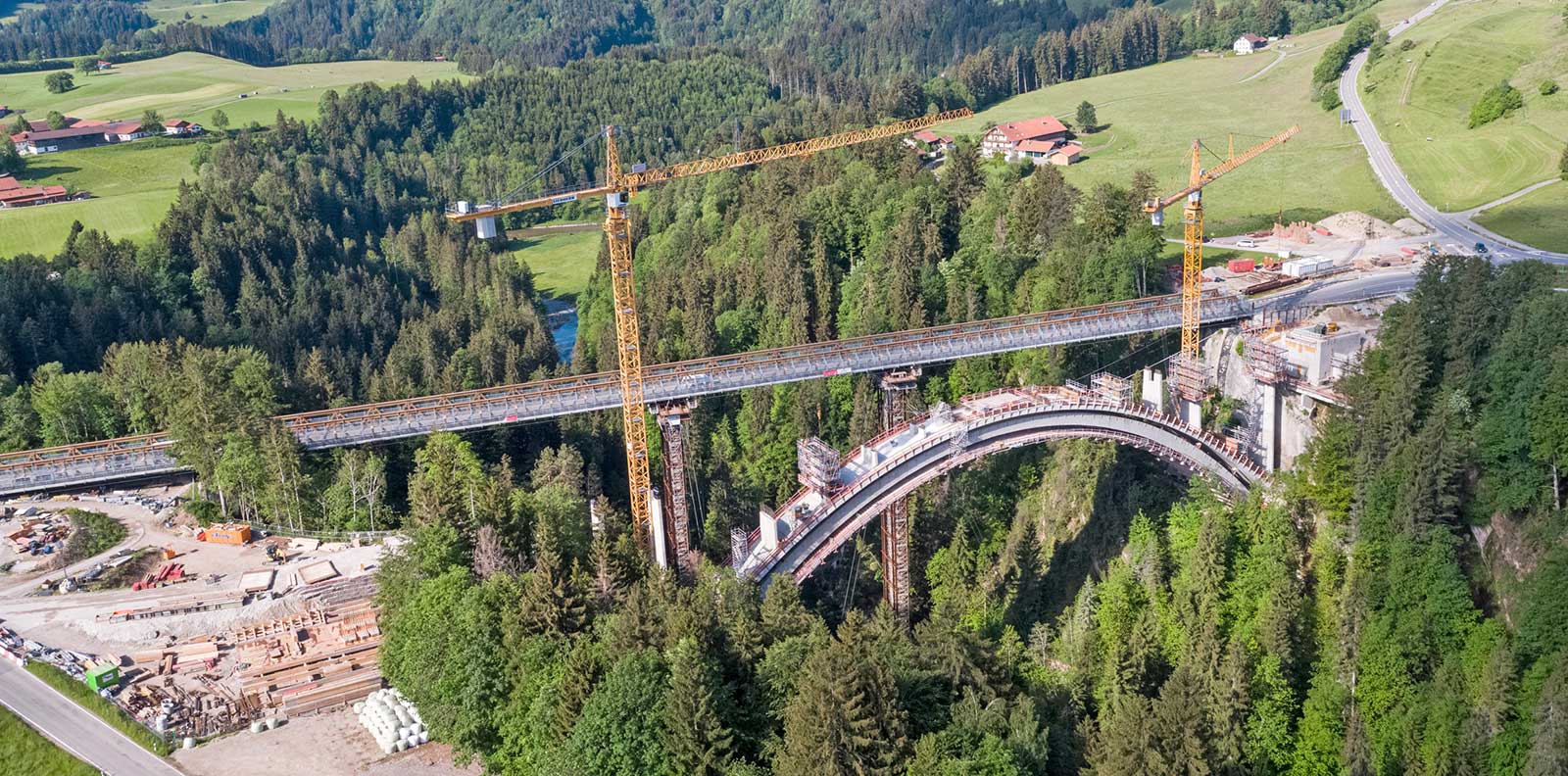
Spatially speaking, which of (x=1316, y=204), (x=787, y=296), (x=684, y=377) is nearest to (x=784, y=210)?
(x=787, y=296)

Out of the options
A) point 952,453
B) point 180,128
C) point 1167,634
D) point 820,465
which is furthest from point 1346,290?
point 180,128

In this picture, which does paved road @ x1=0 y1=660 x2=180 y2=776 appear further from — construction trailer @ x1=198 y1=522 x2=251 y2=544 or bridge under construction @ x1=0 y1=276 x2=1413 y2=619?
bridge under construction @ x1=0 y1=276 x2=1413 y2=619

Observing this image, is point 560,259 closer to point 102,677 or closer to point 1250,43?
point 1250,43

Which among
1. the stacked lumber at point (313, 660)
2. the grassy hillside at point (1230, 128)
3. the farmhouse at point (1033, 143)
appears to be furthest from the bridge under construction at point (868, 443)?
the farmhouse at point (1033, 143)

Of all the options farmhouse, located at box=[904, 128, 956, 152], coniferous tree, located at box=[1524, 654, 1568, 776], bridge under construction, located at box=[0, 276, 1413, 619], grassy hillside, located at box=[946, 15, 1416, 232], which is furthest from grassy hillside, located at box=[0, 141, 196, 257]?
coniferous tree, located at box=[1524, 654, 1568, 776]

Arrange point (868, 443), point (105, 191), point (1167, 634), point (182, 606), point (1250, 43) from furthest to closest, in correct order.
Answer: point (1250, 43)
point (105, 191)
point (868, 443)
point (182, 606)
point (1167, 634)

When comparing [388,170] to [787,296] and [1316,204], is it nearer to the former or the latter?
[787,296]
